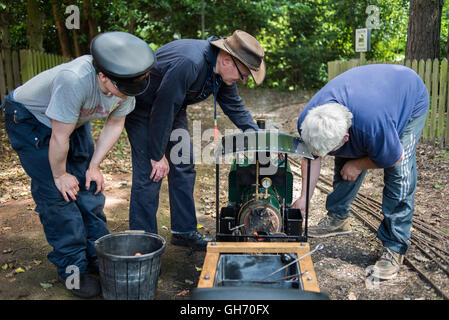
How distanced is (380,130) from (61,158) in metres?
2.13

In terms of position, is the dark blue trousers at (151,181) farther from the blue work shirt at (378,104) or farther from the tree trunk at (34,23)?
the tree trunk at (34,23)

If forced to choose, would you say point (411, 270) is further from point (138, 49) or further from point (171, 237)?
point (138, 49)

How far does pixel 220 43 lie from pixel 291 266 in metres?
1.70

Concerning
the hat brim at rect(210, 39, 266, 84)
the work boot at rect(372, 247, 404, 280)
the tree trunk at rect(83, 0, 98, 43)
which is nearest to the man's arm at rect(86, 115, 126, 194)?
the hat brim at rect(210, 39, 266, 84)

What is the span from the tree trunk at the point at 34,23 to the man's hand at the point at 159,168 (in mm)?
7595

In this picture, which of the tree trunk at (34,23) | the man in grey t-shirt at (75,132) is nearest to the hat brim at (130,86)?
the man in grey t-shirt at (75,132)

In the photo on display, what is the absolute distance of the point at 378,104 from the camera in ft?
9.55

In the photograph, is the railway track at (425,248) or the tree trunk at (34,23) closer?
the railway track at (425,248)

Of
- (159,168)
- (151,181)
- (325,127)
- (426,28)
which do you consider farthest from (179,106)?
(426,28)

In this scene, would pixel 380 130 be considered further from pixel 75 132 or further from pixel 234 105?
pixel 75 132

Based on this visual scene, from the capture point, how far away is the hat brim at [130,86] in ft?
8.55

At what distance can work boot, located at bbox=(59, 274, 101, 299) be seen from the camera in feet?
9.75

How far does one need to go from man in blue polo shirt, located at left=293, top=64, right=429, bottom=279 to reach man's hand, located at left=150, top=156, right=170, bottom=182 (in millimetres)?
1104
